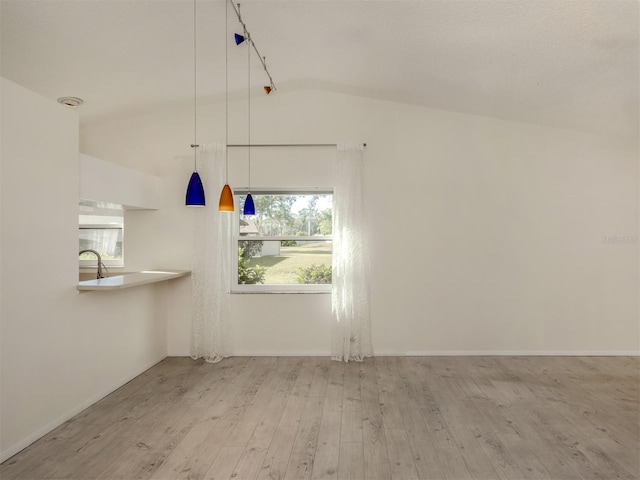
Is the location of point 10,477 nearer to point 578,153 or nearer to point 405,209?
point 405,209

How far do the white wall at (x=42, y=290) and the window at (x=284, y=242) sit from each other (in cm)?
168

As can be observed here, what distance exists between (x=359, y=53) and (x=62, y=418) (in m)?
3.68

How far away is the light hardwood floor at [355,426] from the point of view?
236 cm

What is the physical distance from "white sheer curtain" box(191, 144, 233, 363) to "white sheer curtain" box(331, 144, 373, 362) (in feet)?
3.97

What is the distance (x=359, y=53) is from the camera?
3.62 meters

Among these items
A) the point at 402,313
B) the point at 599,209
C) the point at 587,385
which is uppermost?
the point at 599,209

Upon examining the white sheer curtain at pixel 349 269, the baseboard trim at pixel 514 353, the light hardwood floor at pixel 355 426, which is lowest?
the light hardwood floor at pixel 355 426

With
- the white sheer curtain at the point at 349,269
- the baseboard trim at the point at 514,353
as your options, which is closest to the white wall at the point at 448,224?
the baseboard trim at the point at 514,353

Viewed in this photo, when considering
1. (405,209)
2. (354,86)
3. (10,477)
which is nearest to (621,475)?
(405,209)

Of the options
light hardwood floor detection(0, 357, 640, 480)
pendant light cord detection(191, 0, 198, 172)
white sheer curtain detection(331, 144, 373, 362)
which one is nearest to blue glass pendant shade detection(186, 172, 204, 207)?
pendant light cord detection(191, 0, 198, 172)

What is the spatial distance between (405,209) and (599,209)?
217 cm

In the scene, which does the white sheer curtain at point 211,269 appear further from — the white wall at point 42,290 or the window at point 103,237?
the white wall at point 42,290

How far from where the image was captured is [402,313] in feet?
15.3

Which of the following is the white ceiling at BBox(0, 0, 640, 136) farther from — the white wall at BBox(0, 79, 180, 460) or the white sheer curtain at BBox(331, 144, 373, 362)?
the white sheer curtain at BBox(331, 144, 373, 362)
